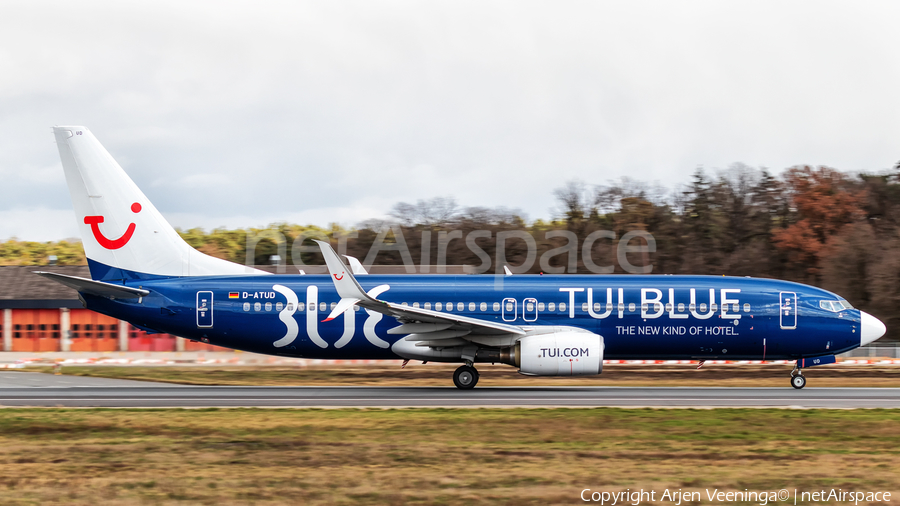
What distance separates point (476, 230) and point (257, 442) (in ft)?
143

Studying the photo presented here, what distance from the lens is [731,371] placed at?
31.2 m

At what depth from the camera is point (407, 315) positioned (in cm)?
2266

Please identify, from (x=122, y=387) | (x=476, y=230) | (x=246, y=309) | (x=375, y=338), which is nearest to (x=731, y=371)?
(x=375, y=338)

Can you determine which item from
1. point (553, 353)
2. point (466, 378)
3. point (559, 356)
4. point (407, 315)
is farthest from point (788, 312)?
point (407, 315)

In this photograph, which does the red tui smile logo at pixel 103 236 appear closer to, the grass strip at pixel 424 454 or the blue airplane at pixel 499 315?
the blue airplane at pixel 499 315

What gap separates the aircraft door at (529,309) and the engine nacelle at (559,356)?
1475 mm

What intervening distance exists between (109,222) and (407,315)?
31.9ft

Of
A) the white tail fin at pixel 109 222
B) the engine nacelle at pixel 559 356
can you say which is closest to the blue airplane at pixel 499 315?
the white tail fin at pixel 109 222

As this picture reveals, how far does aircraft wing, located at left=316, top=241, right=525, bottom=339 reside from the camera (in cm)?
2131

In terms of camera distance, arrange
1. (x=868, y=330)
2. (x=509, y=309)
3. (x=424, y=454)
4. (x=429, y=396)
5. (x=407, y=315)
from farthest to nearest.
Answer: (x=868, y=330)
(x=509, y=309)
(x=407, y=315)
(x=429, y=396)
(x=424, y=454)

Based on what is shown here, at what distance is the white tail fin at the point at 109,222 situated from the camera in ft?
83.1

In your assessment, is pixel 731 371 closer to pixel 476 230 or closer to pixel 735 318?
pixel 735 318

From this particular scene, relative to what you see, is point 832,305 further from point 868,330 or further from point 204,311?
point 204,311

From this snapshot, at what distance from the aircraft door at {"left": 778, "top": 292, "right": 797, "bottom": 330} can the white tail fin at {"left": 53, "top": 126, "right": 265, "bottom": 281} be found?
55.7 feet
